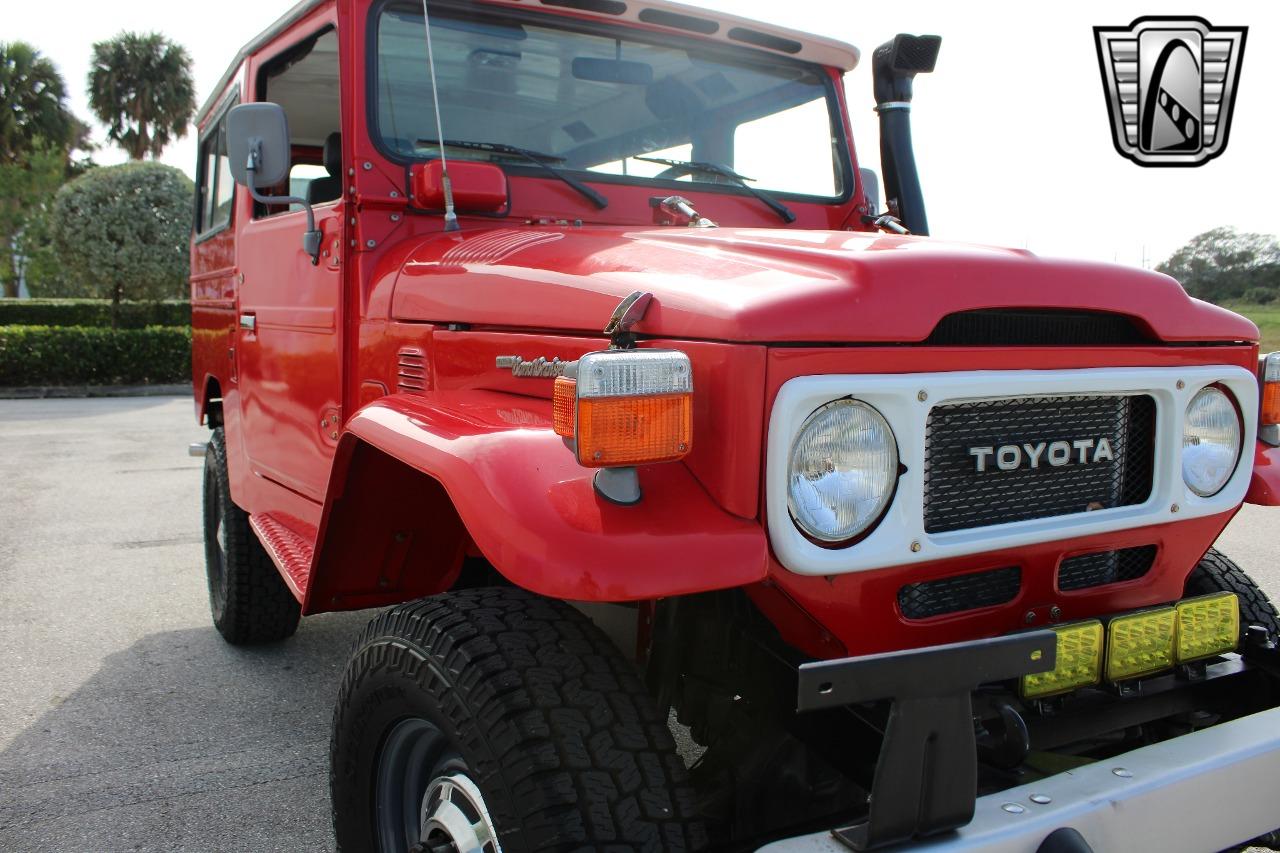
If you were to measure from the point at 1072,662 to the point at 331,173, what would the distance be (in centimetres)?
228

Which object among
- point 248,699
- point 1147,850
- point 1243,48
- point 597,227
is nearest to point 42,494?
point 248,699

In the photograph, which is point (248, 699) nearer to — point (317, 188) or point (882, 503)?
point (317, 188)

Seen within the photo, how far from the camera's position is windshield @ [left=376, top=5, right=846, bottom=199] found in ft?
8.91

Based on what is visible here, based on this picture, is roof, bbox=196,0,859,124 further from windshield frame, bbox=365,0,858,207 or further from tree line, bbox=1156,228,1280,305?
tree line, bbox=1156,228,1280,305

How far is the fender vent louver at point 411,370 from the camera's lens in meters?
2.36

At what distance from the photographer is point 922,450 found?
1558 millimetres

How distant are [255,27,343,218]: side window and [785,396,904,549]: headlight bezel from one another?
173cm

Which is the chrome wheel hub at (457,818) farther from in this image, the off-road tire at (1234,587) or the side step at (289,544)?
the off-road tire at (1234,587)

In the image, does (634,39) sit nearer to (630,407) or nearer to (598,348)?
(598,348)

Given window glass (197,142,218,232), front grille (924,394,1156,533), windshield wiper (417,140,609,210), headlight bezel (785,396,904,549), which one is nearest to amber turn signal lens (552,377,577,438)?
headlight bezel (785,396,904,549)

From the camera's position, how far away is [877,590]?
65.0 inches

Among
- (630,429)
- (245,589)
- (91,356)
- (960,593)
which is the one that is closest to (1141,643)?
(960,593)

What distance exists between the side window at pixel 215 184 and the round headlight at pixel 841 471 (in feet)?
9.96

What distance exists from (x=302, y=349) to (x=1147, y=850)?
2.52 m
